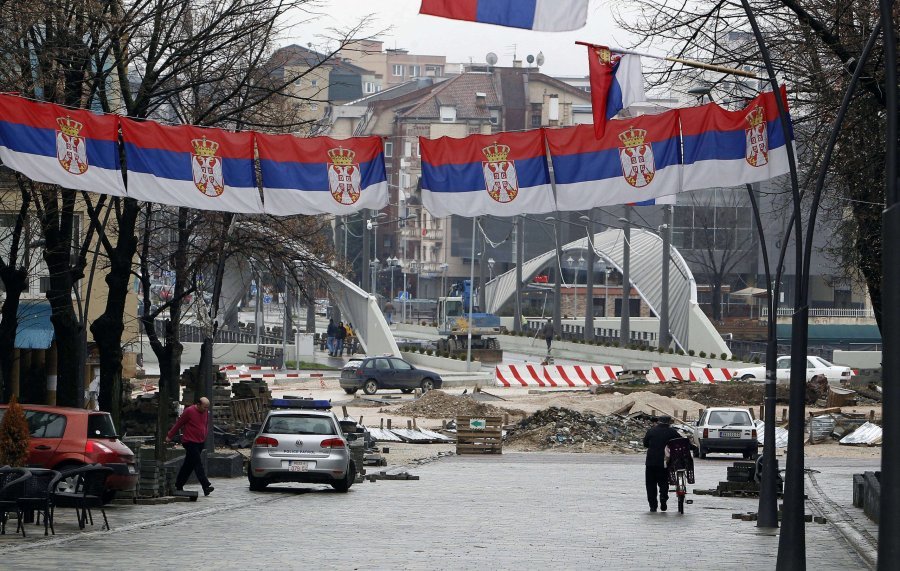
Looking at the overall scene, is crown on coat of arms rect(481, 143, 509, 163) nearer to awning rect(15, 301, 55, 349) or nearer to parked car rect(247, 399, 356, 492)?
parked car rect(247, 399, 356, 492)

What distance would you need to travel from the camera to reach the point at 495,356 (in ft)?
269

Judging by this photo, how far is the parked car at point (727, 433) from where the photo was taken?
125 feet

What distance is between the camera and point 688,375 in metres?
63.6

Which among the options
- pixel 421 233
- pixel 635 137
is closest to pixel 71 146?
pixel 635 137

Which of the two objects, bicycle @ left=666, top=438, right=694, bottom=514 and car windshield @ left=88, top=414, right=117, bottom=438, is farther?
bicycle @ left=666, top=438, right=694, bottom=514

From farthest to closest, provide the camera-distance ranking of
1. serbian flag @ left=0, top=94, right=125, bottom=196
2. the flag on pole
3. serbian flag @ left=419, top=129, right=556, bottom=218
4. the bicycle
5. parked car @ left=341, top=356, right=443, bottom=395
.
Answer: parked car @ left=341, top=356, right=443, bottom=395 → the bicycle → serbian flag @ left=419, top=129, right=556, bottom=218 → the flag on pole → serbian flag @ left=0, top=94, right=125, bottom=196

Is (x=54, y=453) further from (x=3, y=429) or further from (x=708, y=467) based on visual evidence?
(x=708, y=467)

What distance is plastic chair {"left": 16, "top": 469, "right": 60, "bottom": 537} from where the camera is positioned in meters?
16.6

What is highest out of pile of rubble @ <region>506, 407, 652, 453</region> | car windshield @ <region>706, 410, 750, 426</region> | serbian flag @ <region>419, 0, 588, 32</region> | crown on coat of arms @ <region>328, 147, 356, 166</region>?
serbian flag @ <region>419, 0, 588, 32</region>

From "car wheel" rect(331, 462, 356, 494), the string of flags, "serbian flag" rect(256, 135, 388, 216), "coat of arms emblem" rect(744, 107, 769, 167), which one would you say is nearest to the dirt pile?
"car wheel" rect(331, 462, 356, 494)

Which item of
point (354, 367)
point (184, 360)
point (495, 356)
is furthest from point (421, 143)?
point (495, 356)

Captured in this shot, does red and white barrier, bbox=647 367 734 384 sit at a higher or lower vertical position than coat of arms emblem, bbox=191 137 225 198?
lower

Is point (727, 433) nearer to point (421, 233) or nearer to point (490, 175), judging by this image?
point (490, 175)

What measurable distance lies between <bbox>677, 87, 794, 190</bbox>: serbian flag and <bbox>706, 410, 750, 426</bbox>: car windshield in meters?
21.0
